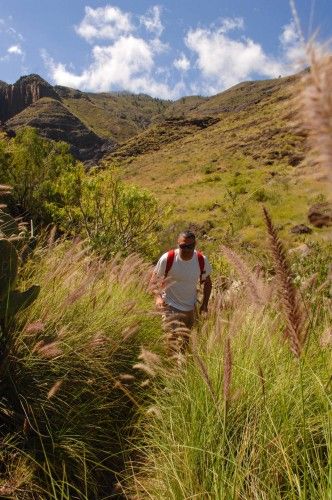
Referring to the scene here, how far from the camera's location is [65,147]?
79.8 ft

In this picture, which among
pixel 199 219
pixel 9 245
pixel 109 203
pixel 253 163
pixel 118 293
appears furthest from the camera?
pixel 253 163

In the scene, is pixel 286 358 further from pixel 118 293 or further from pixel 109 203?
pixel 109 203

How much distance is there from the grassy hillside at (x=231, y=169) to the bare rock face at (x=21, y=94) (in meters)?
61.9

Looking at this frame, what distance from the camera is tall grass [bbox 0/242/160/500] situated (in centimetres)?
333

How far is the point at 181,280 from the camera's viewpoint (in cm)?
560

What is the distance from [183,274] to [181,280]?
74 mm

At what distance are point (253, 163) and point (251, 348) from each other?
5055cm

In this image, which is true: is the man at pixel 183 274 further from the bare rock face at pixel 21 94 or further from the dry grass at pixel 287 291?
the bare rock face at pixel 21 94

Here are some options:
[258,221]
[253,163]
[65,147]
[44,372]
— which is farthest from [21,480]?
[253,163]

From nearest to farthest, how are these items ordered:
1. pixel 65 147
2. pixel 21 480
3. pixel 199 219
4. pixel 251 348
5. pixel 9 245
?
pixel 21 480 → pixel 251 348 → pixel 9 245 → pixel 65 147 → pixel 199 219

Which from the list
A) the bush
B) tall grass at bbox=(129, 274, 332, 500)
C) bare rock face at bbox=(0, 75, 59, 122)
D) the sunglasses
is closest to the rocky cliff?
bare rock face at bbox=(0, 75, 59, 122)

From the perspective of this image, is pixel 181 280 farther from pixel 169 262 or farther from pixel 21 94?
pixel 21 94

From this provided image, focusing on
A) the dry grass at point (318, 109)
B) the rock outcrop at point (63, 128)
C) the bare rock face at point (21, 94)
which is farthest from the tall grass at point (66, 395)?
the bare rock face at point (21, 94)

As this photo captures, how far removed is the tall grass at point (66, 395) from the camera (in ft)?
10.9
